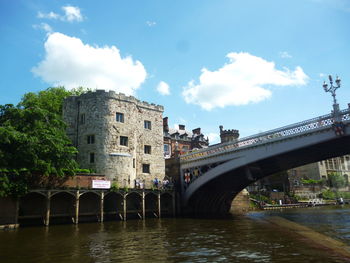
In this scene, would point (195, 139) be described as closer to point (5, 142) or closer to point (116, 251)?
point (5, 142)

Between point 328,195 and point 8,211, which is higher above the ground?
point 8,211

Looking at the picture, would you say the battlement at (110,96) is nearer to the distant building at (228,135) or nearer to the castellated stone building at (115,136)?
the castellated stone building at (115,136)

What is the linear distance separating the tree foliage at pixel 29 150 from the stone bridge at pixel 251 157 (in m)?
14.9

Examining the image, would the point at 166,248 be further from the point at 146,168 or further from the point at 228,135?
the point at 228,135

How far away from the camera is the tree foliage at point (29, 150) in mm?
22192

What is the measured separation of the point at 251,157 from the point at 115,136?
15.6 m

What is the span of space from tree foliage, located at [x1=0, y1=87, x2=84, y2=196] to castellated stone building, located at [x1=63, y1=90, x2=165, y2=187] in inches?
230

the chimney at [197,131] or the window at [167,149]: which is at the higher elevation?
the chimney at [197,131]

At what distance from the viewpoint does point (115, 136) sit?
34.1 metres

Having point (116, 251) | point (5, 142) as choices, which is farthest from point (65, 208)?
point (116, 251)

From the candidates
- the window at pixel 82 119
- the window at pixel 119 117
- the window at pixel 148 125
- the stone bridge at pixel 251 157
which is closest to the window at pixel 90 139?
the window at pixel 82 119

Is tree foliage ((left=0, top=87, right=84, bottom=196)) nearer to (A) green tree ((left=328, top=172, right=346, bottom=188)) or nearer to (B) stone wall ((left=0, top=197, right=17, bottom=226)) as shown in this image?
(B) stone wall ((left=0, top=197, right=17, bottom=226))

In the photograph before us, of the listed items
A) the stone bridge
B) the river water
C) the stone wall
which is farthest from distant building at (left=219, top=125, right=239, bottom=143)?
the stone wall

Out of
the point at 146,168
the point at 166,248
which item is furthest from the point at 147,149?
the point at 166,248
